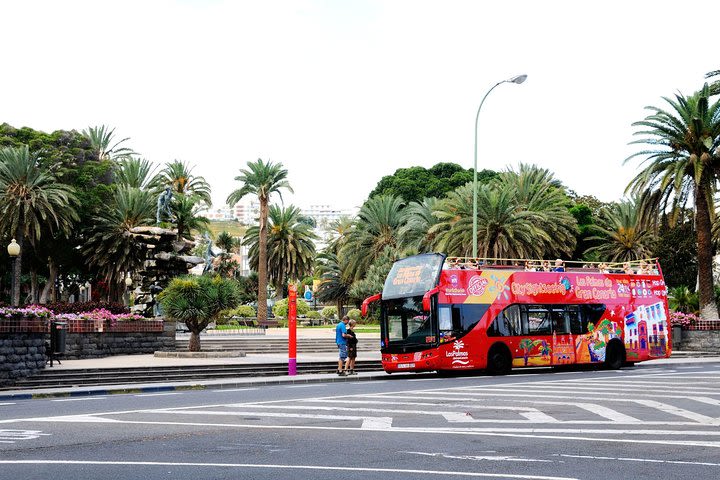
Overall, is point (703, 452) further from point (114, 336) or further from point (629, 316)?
point (114, 336)

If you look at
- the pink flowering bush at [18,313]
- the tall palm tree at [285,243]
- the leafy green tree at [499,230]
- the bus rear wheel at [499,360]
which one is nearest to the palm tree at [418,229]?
the leafy green tree at [499,230]

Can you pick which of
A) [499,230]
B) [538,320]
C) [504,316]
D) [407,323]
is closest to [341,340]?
[407,323]

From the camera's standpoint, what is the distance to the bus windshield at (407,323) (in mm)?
25484

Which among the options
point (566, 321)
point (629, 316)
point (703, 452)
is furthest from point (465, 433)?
point (629, 316)

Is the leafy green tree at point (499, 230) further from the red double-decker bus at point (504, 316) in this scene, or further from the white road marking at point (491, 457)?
the white road marking at point (491, 457)

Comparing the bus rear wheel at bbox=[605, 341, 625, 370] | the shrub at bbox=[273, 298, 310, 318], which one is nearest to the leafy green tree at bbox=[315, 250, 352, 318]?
the shrub at bbox=[273, 298, 310, 318]

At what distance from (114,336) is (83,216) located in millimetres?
30823

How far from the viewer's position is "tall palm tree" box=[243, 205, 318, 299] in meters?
76.1

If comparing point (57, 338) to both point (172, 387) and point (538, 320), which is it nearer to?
point (172, 387)

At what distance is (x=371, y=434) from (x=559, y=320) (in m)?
17.2

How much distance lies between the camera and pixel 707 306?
42.6 metres

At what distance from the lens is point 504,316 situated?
2667 centimetres

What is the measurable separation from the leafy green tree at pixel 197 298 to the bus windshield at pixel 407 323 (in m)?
6.99

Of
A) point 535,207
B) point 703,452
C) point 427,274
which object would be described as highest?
point 535,207
